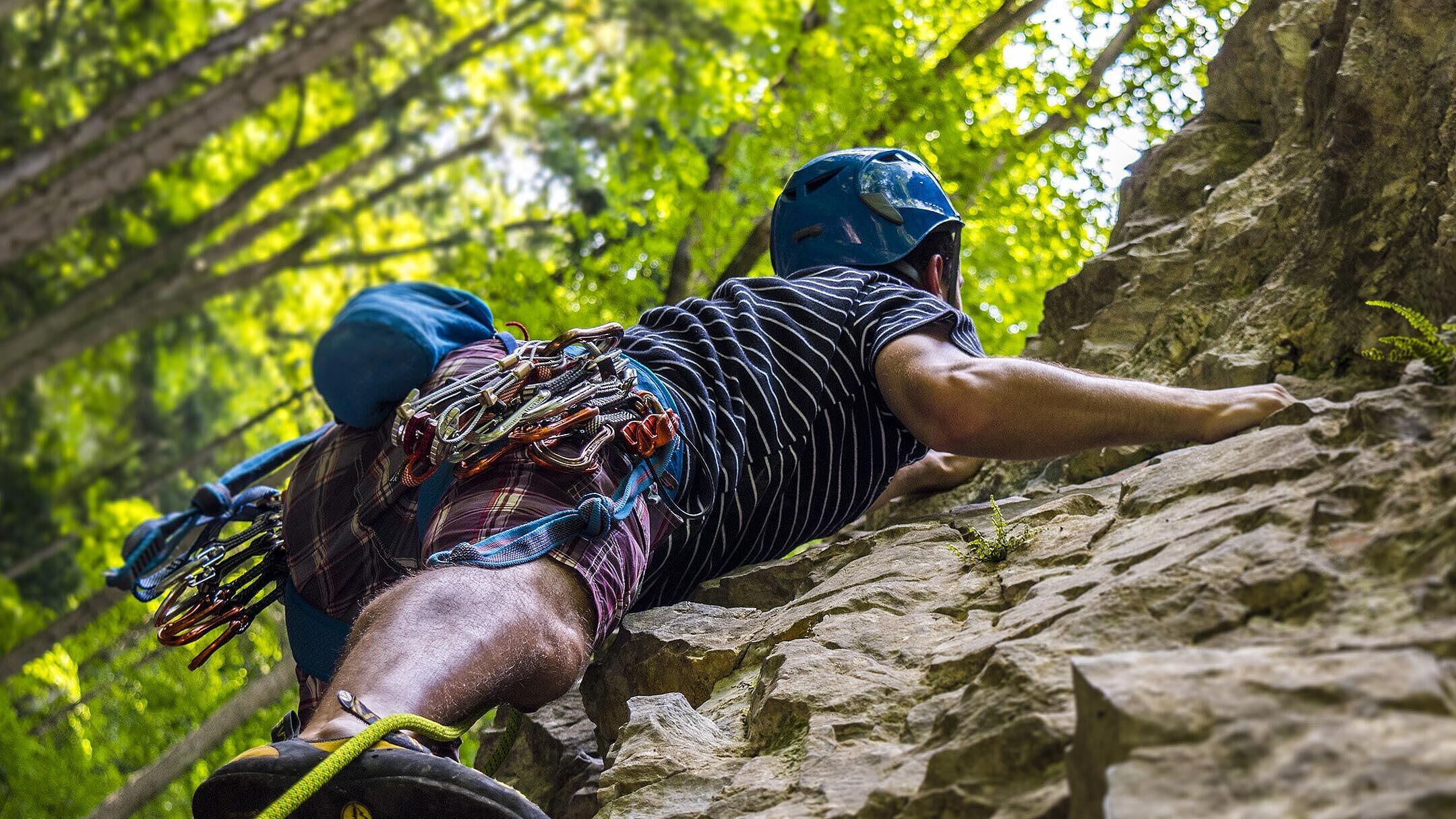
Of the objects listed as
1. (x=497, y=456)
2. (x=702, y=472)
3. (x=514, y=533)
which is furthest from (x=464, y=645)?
(x=702, y=472)

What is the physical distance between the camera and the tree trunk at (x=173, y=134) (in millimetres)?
8539

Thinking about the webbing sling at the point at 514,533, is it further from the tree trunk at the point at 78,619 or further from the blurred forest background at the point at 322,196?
the tree trunk at the point at 78,619

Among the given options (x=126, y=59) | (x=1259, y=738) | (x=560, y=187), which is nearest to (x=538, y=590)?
(x=1259, y=738)

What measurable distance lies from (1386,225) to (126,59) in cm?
1508

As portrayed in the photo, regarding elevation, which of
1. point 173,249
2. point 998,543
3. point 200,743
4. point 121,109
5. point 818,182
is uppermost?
point 121,109

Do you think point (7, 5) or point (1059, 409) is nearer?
point (1059, 409)

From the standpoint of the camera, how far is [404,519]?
311cm

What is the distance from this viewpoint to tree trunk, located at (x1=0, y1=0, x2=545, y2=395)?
409 inches

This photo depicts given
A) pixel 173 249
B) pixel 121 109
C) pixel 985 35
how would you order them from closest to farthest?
1. pixel 985 35
2. pixel 121 109
3. pixel 173 249

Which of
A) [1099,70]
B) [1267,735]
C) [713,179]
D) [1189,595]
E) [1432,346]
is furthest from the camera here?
[713,179]

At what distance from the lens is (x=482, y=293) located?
8.97 metres

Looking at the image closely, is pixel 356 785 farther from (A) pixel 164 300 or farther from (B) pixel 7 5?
(A) pixel 164 300

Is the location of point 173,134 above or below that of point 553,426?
above

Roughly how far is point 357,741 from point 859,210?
2.85 metres
